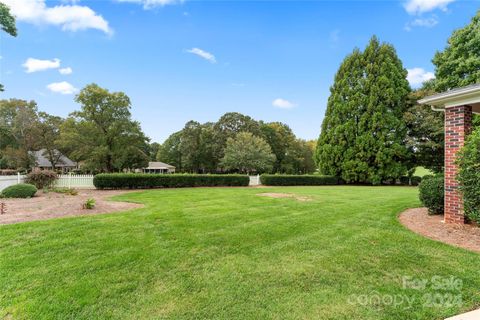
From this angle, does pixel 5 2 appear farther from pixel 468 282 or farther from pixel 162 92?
pixel 468 282

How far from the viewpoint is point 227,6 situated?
344 inches

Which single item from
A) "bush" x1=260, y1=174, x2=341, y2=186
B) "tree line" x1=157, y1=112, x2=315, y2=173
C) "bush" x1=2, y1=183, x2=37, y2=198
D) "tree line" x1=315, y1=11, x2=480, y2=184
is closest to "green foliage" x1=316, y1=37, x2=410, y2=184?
"tree line" x1=315, y1=11, x2=480, y2=184

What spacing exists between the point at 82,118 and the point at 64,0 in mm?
19247

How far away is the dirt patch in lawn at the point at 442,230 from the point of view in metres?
4.10

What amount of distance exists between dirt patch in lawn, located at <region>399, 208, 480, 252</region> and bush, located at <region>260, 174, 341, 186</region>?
41.9ft

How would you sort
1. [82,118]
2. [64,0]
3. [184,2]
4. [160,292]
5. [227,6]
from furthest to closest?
1. [82,118]
2. [227,6]
3. [184,2]
4. [64,0]
5. [160,292]

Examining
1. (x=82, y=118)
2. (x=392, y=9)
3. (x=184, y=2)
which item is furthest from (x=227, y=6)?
(x=82, y=118)

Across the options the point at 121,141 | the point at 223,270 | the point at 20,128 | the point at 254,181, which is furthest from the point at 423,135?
the point at 20,128

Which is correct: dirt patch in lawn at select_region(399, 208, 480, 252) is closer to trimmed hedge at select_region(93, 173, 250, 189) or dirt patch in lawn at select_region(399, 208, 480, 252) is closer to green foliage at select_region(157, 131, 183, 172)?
trimmed hedge at select_region(93, 173, 250, 189)

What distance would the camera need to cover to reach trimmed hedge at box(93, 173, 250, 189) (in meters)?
13.7

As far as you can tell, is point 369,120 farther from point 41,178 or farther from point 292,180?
point 41,178

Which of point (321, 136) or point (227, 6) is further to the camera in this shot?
point (321, 136)

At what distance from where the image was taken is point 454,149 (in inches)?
205

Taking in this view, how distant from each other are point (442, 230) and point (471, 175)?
117 centimetres
